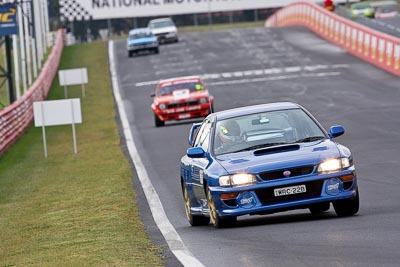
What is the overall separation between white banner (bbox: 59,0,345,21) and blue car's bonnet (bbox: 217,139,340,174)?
89.4 meters

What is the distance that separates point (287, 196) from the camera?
13227 millimetres

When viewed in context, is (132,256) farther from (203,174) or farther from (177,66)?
(177,66)

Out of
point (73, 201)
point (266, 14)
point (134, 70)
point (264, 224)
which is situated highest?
point (264, 224)

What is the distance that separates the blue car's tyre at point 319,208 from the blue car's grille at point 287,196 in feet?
1.05

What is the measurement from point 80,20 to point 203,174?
89770 mm

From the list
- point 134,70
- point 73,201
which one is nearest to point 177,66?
point 134,70

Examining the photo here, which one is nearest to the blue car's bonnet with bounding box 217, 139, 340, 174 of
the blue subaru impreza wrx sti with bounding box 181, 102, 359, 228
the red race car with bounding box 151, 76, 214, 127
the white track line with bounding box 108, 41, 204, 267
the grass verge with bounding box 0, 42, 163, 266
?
the blue subaru impreza wrx sti with bounding box 181, 102, 359, 228

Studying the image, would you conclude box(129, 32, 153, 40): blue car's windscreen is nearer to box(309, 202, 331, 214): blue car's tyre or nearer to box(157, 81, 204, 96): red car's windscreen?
box(157, 81, 204, 96): red car's windscreen

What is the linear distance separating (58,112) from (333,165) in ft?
Result: 63.6

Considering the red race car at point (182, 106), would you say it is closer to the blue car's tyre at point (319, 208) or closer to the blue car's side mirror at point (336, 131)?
the blue car's tyre at point (319, 208)

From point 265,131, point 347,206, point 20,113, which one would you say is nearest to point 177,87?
point 20,113

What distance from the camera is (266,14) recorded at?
109062 millimetres

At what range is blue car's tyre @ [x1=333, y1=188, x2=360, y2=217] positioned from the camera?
13.5 meters

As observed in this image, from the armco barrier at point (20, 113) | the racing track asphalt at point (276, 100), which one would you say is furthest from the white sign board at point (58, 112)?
the armco barrier at point (20, 113)
